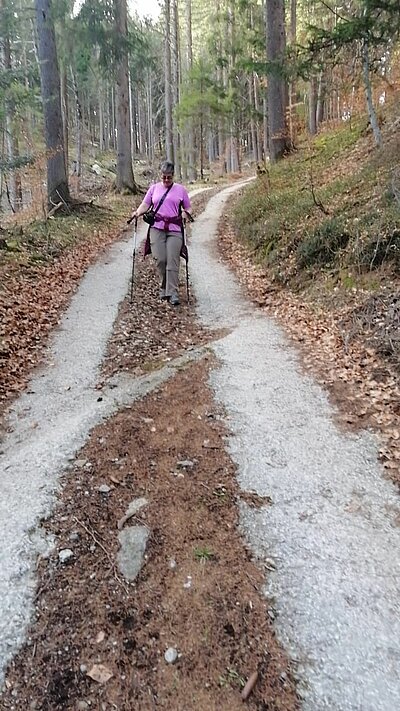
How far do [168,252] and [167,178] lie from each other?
1.17m

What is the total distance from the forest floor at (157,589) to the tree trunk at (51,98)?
40.5ft

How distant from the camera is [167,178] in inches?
324

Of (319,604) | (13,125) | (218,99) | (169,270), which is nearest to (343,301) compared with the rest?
(169,270)

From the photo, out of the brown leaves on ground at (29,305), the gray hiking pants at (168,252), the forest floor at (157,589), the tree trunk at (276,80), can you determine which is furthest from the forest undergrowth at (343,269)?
the brown leaves on ground at (29,305)

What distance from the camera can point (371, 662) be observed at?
255 cm

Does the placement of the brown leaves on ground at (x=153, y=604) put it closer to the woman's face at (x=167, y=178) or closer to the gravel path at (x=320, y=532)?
the gravel path at (x=320, y=532)

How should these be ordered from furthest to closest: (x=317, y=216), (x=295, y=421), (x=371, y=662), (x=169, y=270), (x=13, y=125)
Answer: (x=13, y=125) < (x=317, y=216) < (x=169, y=270) < (x=295, y=421) < (x=371, y=662)

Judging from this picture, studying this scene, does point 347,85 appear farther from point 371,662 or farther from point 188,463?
point 371,662

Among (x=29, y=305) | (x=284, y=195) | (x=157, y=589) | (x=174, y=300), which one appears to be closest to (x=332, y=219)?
(x=174, y=300)

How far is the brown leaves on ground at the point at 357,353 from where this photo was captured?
4.84 meters

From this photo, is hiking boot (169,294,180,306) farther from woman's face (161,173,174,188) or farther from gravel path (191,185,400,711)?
gravel path (191,185,400,711)

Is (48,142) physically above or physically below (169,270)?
above

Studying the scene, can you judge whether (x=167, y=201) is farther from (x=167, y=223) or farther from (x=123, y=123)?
(x=123, y=123)

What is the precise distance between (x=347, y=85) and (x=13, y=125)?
12997 mm
